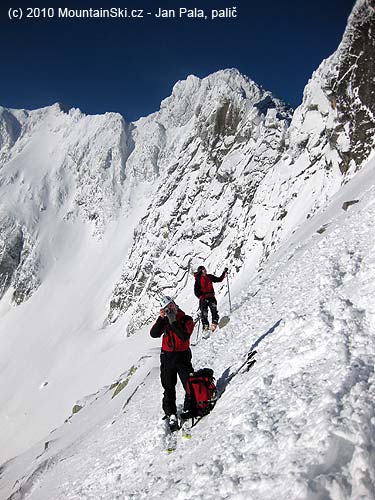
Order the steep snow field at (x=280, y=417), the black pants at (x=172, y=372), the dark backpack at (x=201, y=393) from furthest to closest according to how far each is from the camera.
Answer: the black pants at (x=172, y=372), the dark backpack at (x=201, y=393), the steep snow field at (x=280, y=417)

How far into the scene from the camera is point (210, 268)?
53.8 meters

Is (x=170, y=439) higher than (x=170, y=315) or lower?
lower

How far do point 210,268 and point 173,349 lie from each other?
4632cm

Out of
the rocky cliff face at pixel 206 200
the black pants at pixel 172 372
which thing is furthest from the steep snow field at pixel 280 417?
the rocky cliff face at pixel 206 200

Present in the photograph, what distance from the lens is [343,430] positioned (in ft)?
14.6

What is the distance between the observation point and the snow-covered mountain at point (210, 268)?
17.7 feet

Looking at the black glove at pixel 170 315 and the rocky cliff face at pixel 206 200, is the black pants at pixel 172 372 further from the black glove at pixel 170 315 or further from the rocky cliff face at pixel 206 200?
the rocky cliff face at pixel 206 200

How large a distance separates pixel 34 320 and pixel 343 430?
87403 mm

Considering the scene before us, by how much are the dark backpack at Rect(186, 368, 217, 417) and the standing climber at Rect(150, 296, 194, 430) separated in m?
0.14

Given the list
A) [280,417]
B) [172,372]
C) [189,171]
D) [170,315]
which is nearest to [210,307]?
[172,372]

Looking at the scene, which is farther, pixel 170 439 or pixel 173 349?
pixel 173 349

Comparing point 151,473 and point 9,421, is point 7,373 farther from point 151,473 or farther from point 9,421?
point 151,473

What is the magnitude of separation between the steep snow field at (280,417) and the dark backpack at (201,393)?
0.25 m

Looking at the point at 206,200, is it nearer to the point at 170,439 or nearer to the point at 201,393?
the point at 201,393
